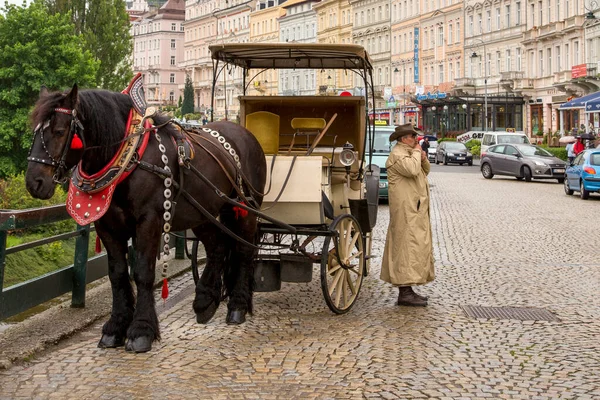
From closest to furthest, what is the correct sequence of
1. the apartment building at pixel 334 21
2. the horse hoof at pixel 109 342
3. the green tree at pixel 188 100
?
1. the horse hoof at pixel 109 342
2. the apartment building at pixel 334 21
3. the green tree at pixel 188 100

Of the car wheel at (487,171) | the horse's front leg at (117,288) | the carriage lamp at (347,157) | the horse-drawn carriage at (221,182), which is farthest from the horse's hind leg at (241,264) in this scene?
the car wheel at (487,171)

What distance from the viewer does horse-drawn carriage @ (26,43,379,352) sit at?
24.6 ft

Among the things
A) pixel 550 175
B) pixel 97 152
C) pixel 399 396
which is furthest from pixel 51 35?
pixel 399 396

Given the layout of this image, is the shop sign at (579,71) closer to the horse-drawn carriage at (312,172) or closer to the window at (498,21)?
the window at (498,21)

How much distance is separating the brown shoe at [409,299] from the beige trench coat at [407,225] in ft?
0.48

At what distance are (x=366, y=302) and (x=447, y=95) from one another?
75.4 meters

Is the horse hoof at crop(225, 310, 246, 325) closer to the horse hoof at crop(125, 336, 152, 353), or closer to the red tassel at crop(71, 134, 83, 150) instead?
the horse hoof at crop(125, 336, 152, 353)

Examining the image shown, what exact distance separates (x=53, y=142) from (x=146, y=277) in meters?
1.21

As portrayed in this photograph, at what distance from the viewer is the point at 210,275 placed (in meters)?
8.98

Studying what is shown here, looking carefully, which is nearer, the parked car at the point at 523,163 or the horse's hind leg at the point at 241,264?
the horse's hind leg at the point at 241,264

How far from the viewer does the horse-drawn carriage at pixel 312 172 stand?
954cm

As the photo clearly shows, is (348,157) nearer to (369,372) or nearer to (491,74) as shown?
(369,372)

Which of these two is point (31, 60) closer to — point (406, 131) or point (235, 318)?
point (406, 131)

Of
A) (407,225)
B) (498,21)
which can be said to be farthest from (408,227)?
(498,21)
